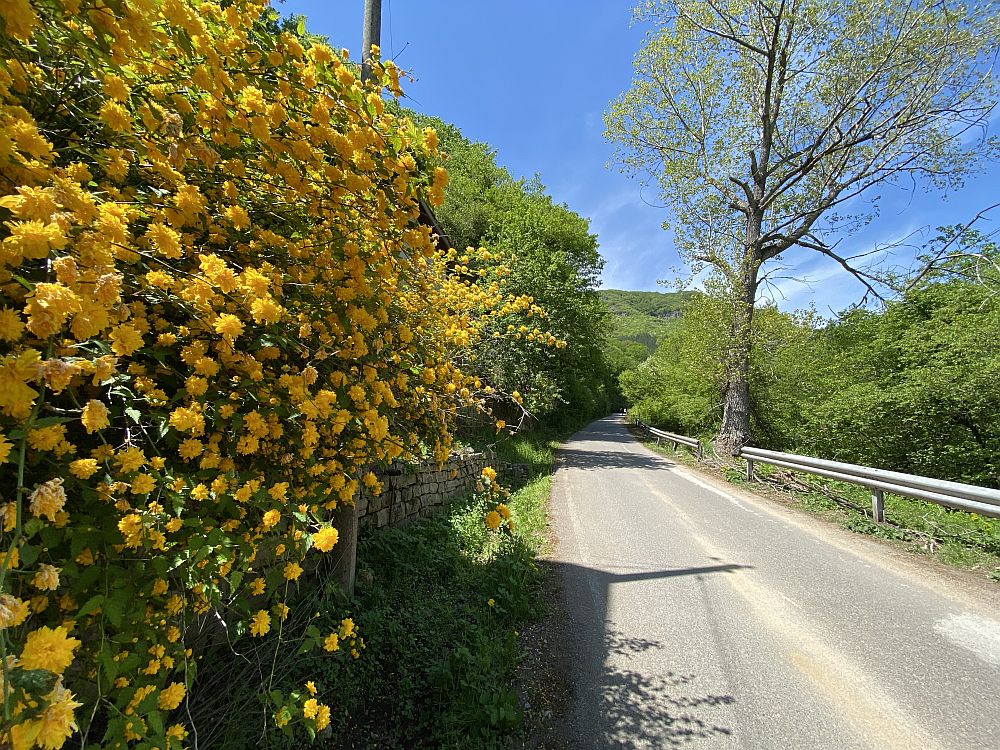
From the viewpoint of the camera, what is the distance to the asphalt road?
227cm

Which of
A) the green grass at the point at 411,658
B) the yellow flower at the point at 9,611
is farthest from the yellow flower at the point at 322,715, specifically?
the yellow flower at the point at 9,611

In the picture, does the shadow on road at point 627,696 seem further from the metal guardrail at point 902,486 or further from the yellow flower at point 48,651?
the metal guardrail at point 902,486

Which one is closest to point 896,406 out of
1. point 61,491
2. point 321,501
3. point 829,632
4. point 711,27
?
point 829,632

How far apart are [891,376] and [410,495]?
428 inches

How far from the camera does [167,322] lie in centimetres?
135

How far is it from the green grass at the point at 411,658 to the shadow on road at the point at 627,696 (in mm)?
401

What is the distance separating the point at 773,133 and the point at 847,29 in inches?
83.5

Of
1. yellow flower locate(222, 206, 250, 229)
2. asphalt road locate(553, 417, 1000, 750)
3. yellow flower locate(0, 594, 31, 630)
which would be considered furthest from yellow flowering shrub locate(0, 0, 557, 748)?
asphalt road locate(553, 417, 1000, 750)

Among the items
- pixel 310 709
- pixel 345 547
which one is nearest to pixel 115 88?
pixel 310 709

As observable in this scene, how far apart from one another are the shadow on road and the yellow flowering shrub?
1.59m

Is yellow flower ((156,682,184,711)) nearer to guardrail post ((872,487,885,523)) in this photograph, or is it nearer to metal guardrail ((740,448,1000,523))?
metal guardrail ((740,448,1000,523))

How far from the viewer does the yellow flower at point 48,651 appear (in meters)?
0.81

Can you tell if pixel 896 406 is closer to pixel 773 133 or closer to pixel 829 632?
pixel 773 133

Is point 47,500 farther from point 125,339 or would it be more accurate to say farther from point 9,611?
point 125,339
